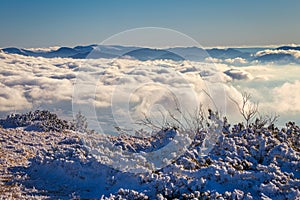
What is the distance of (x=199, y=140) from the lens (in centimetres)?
1944

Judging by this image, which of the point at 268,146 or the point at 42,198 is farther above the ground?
the point at 268,146

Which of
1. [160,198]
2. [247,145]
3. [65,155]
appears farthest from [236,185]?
[65,155]

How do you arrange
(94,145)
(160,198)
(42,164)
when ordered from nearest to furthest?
(160,198) < (42,164) < (94,145)

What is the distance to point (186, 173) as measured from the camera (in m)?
15.1

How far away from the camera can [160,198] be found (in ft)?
44.1

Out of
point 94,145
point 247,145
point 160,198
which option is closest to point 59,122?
point 94,145

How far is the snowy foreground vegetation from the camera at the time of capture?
1389 centimetres

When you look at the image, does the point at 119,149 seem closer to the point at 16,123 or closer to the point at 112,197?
the point at 112,197

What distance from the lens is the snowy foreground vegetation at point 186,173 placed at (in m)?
13.9

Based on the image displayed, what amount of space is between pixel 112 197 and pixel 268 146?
685 centimetres

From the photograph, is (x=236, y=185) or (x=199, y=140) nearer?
(x=236, y=185)

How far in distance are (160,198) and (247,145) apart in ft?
19.8

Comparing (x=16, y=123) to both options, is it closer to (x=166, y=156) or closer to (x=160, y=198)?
(x=166, y=156)

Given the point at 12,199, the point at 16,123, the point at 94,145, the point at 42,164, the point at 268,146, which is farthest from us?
the point at 16,123
